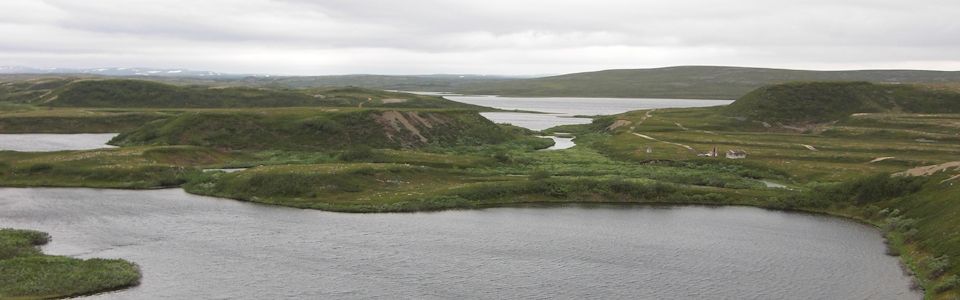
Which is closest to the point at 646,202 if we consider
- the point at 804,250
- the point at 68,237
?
the point at 804,250

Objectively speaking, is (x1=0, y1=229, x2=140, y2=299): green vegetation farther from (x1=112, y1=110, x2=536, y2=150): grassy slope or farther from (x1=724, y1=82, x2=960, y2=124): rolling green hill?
(x1=724, y1=82, x2=960, y2=124): rolling green hill

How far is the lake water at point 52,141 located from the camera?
12888 centimetres

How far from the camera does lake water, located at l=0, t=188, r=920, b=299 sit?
50.4 meters

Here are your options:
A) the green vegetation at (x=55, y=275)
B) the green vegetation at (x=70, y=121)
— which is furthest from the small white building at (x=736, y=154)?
the green vegetation at (x=70, y=121)

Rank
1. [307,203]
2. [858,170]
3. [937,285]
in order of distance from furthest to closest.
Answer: [858,170] → [307,203] → [937,285]

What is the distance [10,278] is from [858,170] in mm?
103859

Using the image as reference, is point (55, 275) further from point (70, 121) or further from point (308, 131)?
point (70, 121)

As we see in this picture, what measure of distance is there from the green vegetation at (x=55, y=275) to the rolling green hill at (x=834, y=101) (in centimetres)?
16453

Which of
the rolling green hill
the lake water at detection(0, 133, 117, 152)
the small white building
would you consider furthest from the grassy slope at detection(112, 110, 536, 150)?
the rolling green hill

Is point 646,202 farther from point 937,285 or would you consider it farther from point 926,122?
point 926,122

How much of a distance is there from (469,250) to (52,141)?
119m

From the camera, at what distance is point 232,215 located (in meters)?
74.4

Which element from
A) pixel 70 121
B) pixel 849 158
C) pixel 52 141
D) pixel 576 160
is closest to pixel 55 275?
pixel 576 160

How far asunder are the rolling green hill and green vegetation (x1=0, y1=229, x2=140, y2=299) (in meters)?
165
